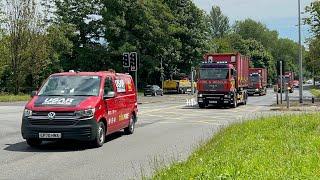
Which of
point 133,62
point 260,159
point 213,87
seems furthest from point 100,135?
point 133,62

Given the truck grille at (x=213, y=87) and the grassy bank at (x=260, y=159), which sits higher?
the truck grille at (x=213, y=87)

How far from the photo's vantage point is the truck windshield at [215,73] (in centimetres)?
3469

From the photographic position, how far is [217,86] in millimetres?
35031

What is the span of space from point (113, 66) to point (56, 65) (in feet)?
25.2

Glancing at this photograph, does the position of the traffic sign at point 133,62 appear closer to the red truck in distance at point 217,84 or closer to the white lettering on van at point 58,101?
the red truck in distance at point 217,84

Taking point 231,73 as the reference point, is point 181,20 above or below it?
above

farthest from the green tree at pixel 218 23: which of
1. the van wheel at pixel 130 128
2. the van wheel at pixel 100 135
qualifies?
the van wheel at pixel 100 135

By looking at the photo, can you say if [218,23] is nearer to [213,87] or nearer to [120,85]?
[213,87]

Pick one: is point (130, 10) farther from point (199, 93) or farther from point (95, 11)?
point (199, 93)

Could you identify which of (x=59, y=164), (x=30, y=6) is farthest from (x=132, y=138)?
(x=30, y=6)

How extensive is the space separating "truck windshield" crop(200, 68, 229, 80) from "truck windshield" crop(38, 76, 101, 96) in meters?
20.6

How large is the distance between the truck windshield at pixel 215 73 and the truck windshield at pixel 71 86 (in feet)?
67.5

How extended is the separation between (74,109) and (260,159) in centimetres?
589

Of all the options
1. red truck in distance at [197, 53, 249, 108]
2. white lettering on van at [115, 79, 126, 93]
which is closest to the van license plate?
white lettering on van at [115, 79, 126, 93]
